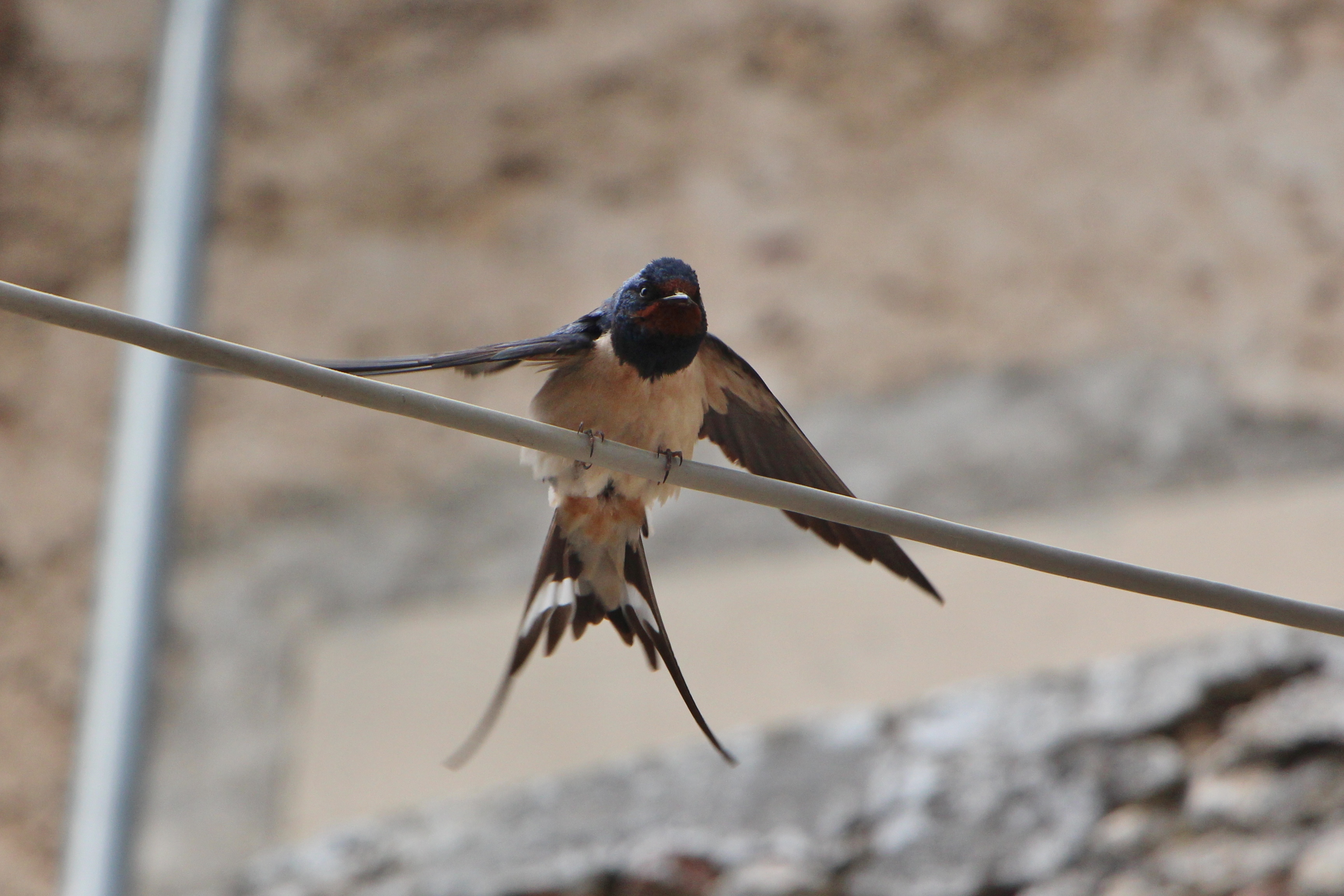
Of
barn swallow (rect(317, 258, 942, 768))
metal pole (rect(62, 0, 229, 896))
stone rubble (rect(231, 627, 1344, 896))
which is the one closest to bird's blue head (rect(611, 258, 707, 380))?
barn swallow (rect(317, 258, 942, 768))

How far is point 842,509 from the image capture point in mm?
689

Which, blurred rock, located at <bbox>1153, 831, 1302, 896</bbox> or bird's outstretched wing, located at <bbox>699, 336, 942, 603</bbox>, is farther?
blurred rock, located at <bbox>1153, 831, 1302, 896</bbox>

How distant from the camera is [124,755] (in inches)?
88.9

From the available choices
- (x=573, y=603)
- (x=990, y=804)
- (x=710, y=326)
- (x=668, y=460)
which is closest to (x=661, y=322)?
(x=668, y=460)

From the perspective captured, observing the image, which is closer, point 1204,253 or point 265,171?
point 1204,253

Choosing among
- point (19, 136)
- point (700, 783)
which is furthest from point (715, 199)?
point (19, 136)

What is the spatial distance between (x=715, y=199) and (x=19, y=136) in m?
1.61

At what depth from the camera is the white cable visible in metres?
0.65

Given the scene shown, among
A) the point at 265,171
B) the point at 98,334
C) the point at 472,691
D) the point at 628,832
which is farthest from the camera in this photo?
the point at 265,171

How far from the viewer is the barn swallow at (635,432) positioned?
3.49ft

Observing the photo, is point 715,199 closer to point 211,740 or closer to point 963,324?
point 963,324

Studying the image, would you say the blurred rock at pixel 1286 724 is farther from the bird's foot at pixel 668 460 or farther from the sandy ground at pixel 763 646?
the bird's foot at pixel 668 460

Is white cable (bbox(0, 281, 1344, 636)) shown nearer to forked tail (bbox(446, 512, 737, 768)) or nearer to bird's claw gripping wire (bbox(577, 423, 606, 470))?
bird's claw gripping wire (bbox(577, 423, 606, 470))

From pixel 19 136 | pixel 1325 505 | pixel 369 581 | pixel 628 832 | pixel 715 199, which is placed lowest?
pixel 628 832
